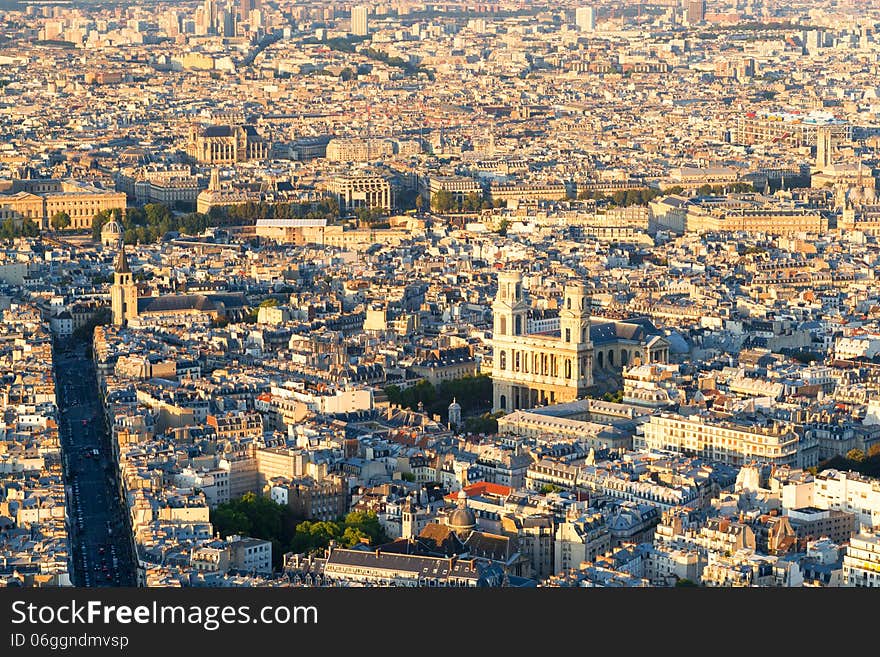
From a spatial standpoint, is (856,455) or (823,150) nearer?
(856,455)

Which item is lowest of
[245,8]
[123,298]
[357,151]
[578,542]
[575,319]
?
[578,542]

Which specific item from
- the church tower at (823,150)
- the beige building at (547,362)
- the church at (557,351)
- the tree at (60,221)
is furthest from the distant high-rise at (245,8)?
the beige building at (547,362)

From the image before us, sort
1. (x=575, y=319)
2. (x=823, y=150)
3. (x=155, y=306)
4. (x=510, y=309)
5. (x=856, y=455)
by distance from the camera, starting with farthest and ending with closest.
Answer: (x=823, y=150) → (x=155, y=306) → (x=510, y=309) → (x=575, y=319) → (x=856, y=455)

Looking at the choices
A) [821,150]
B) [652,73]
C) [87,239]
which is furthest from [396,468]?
[652,73]

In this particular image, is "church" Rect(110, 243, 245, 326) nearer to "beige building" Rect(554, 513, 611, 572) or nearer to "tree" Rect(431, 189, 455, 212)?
"beige building" Rect(554, 513, 611, 572)

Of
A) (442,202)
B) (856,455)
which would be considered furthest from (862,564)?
(442,202)

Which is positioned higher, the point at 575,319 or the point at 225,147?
the point at 575,319

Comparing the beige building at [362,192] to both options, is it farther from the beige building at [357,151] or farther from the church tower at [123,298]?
the church tower at [123,298]

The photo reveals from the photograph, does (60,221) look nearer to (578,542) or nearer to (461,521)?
(461,521)
